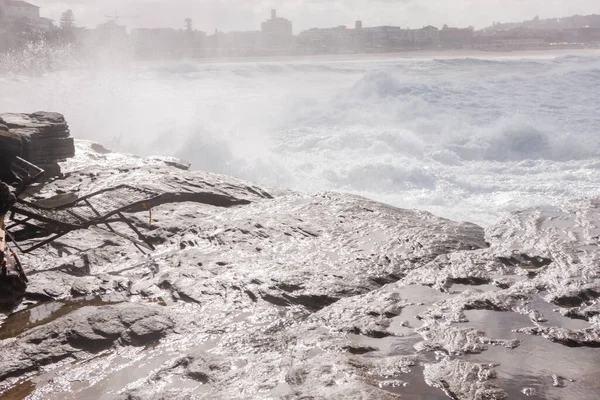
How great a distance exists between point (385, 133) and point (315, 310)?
11478mm

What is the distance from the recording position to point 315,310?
11.5 feet

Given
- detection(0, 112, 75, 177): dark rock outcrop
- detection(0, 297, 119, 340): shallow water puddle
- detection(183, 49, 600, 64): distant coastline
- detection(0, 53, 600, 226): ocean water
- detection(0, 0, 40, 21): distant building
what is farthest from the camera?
detection(0, 0, 40, 21): distant building

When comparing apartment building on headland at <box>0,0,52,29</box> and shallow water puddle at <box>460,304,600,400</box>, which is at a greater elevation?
apartment building on headland at <box>0,0,52,29</box>

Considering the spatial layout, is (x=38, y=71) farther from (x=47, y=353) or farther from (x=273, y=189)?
(x=47, y=353)

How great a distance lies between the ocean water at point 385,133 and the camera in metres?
10.8

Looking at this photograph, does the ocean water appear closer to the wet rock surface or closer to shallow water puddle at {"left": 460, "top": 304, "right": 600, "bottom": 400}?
the wet rock surface

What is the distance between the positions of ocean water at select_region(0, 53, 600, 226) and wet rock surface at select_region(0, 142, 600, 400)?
4.40m

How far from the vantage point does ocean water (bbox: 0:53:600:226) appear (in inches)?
426

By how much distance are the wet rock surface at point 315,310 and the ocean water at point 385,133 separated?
4398mm

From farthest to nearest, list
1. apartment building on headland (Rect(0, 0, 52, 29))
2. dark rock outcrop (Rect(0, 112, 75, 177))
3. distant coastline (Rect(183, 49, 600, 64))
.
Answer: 1. apartment building on headland (Rect(0, 0, 52, 29))
2. distant coastline (Rect(183, 49, 600, 64))
3. dark rock outcrop (Rect(0, 112, 75, 177))

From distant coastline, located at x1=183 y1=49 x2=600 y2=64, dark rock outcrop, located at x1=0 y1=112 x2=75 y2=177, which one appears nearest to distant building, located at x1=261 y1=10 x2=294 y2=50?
distant coastline, located at x1=183 y1=49 x2=600 y2=64

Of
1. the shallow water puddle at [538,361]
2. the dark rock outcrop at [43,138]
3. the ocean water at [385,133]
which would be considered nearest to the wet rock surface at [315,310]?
the shallow water puddle at [538,361]

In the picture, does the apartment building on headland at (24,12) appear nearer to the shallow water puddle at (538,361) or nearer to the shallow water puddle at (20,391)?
the shallow water puddle at (20,391)

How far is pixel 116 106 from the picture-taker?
1745 cm
